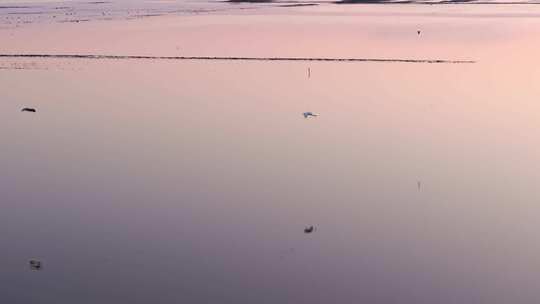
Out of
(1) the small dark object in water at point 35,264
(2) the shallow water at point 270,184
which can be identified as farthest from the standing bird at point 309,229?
(1) the small dark object in water at point 35,264

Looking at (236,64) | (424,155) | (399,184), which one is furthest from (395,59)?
(399,184)

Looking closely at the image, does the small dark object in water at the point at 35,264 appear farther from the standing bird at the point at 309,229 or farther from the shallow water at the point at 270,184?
the standing bird at the point at 309,229

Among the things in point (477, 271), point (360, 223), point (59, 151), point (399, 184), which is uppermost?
point (59, 151)

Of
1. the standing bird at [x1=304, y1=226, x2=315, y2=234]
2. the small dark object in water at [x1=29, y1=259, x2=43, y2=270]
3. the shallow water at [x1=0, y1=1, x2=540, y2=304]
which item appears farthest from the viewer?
the standing bird at [x1=304, y1=226, x2=315, y2=234]

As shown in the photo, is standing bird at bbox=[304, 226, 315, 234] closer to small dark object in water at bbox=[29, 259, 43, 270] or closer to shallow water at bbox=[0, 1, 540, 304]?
shallow water at bbox=[0, 1, 540, 304]

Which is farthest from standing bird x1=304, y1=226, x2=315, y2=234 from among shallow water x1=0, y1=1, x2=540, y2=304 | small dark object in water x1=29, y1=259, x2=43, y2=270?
small dark object in water x1=29, y1=259, x2=43, y2=270

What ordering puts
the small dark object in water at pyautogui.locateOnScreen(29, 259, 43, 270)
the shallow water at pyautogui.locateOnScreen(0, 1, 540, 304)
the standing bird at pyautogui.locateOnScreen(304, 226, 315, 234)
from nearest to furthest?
the shallow water at pyautogui.locateOnScreen(0, 1, 540, 304) → the small dark object in water at pyautogui.locateOnScreen(29, 259, 43, 270) → the standing bird at pyautogui.locateOnScreen(304, 226, 315, 234)

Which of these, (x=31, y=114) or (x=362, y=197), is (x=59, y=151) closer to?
(x=31, y=114)

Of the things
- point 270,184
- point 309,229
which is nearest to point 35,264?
point 309,229
